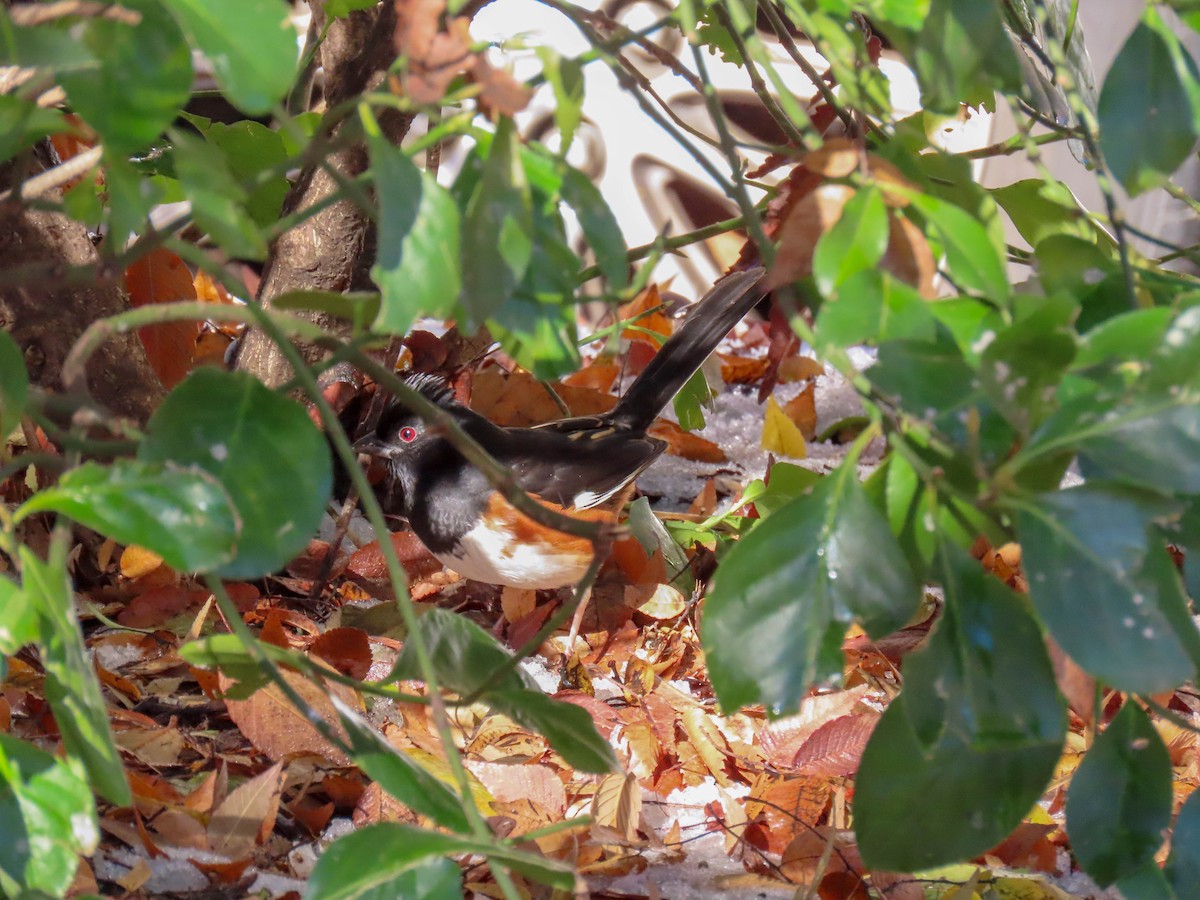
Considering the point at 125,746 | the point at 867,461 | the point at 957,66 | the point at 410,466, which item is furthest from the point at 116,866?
the point at 867,461

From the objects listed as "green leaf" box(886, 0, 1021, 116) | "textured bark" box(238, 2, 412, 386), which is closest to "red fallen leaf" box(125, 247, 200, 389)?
"textured bark" box(238, 2, 412, 386)

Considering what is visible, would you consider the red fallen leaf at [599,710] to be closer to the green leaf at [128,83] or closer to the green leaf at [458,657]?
the green leaf at [458,657]

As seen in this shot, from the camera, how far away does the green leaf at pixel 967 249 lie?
1.54 feet

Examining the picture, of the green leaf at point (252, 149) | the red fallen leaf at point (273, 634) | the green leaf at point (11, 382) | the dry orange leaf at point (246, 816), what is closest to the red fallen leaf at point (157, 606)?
the red fallen leaf at point (273, 634)

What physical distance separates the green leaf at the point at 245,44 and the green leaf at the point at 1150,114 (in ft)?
1.23

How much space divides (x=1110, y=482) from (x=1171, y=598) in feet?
0.17

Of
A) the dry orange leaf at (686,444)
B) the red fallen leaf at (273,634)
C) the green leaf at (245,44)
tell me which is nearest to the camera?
the green leaf at (245,44)

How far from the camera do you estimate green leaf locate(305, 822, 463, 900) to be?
1.56 ft

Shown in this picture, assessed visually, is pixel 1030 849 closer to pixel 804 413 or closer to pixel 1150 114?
pixel 1150 114

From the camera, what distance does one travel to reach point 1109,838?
572 millimetres

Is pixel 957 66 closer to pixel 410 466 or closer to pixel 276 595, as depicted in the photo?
pixel 276 595

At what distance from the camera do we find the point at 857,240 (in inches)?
18.5

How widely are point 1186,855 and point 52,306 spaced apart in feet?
4.51

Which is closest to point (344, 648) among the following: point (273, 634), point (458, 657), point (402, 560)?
point (273, 634)
